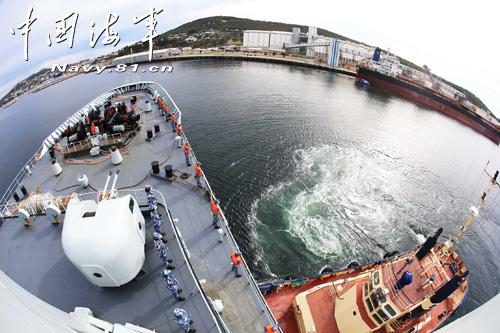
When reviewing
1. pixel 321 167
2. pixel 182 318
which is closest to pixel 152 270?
pixel 182 318

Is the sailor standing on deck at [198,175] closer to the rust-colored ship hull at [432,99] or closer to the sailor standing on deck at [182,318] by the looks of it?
the sailor standing on deck at [182,318]

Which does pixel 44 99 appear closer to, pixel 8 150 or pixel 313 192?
pixel 8 150

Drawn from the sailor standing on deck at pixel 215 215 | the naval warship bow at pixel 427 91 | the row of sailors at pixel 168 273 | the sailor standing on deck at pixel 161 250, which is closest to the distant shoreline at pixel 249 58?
the naval warship bow at pixel 427 91

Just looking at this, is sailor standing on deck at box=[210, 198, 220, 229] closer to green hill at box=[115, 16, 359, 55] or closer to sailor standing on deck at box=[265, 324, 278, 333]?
sailor standing on deck at box=[265, 324, 278, 333]

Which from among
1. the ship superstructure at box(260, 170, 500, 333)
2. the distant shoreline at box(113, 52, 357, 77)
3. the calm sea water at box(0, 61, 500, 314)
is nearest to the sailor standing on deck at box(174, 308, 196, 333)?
the ship superstructure at box(260, 170, 500, 333)

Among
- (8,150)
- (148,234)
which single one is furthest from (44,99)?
(148,234)
